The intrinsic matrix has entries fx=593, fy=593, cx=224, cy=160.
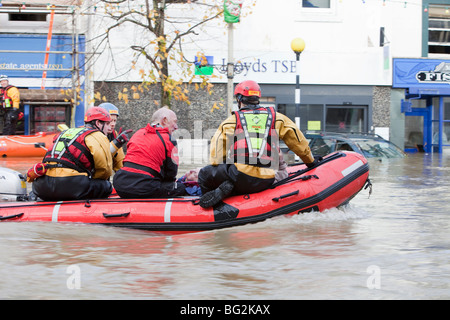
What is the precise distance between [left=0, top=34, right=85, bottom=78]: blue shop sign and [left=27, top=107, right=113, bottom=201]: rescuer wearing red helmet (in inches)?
509

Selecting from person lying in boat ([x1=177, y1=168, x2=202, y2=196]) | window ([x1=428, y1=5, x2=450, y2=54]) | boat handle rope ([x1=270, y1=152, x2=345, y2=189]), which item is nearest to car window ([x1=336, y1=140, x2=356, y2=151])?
boat handle rope ([x1=270, y1=152, x2=345, y2=189])

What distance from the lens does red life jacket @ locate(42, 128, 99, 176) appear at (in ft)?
20.4

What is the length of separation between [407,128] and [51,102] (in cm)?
1273

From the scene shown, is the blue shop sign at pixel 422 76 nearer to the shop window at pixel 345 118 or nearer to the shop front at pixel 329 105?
the shop front at pixel 329 105

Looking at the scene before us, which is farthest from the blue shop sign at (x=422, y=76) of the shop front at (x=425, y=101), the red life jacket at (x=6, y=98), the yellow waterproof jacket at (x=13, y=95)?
the red life jacket at (x=6, y=98)

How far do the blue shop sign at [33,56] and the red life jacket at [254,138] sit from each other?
13556 millimetres

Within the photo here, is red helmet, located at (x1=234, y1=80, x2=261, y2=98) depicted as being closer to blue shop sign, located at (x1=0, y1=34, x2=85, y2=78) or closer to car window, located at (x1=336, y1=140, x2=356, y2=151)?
car window, located at (x1=336, y1=140, x2=356, y2=151)

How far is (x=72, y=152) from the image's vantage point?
6227mm

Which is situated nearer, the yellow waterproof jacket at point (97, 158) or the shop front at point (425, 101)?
the yellow waterproof jacket at point (97, 158)

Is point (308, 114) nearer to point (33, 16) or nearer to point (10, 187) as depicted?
point (33, 16)

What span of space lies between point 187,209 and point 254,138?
40.5 inches

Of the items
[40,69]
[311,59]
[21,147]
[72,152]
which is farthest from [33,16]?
[72,152]

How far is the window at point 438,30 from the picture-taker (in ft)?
69.3
